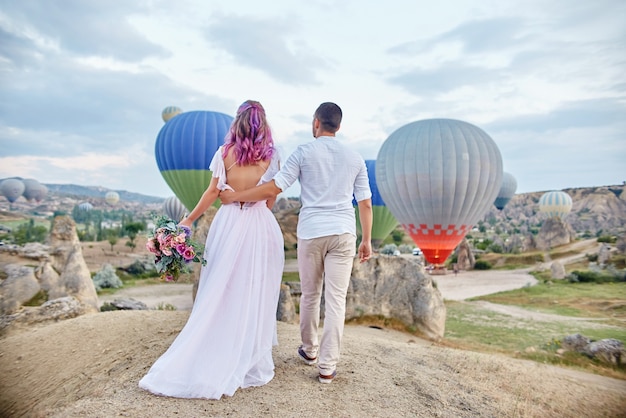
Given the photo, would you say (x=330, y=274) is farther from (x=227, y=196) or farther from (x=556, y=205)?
(x=556, y=205)

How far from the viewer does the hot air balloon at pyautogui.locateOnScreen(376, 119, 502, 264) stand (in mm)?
18844

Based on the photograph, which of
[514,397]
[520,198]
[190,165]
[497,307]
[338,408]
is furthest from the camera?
[520,198]

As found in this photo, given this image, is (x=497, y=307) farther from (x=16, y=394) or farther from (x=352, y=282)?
(x=16, y=394)

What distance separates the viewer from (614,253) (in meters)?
20.2

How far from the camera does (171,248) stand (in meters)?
3.64

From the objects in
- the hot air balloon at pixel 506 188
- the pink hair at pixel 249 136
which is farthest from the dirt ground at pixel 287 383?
the hot air balloon at pixel 506 188

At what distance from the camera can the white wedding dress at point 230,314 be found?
3438 mm

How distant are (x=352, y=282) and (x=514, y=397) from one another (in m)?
5.91

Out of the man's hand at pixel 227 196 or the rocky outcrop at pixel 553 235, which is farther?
the rocky outcrop at pixel 553 235

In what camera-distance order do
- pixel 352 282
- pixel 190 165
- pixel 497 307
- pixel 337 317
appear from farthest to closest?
pixel 190 165 → pixel 497 307 → pixel 352 282 → pixel 337 317

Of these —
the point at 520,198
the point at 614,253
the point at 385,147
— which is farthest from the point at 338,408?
the point at 520,198

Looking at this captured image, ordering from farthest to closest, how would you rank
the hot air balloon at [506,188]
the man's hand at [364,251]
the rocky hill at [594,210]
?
the hot air balloon at [506,188] → the rocky hill at [594,210] → the man's hand at [364,251]

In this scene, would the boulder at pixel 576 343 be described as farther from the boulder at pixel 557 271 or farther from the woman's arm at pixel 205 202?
the boulder at pixel 557 271

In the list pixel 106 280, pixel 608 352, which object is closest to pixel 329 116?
pixel 608 352
